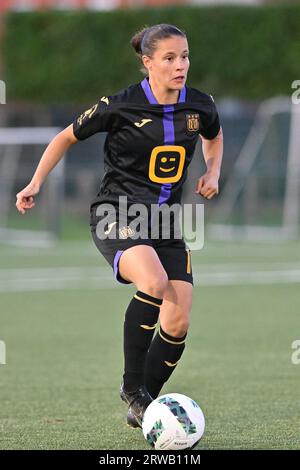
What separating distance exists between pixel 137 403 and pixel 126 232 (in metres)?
0.89

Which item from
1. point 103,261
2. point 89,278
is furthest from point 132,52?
point 89,278

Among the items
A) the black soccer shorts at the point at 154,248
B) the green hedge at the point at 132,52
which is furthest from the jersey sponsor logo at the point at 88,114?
the green hedge at the point at 132,52

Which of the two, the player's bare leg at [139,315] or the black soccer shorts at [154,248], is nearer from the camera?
the player's bare leg at [139,315]

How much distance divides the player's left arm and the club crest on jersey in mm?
281

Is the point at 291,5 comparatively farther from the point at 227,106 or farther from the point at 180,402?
the point at 180,402

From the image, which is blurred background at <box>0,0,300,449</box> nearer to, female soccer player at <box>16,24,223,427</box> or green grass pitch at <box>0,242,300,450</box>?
green grass pitch at <box>0,242,300,450</box>

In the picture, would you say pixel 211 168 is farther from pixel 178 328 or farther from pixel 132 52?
pixel 132 52

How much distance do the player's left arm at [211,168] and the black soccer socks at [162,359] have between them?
0.80 m

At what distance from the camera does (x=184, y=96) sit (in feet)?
20.7

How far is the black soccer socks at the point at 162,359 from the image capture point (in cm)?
624

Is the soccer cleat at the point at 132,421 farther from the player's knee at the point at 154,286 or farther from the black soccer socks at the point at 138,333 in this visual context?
the player's knee at the point at 154,286

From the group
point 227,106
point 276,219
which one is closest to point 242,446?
point 276,219

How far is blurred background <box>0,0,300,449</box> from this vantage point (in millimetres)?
6969
